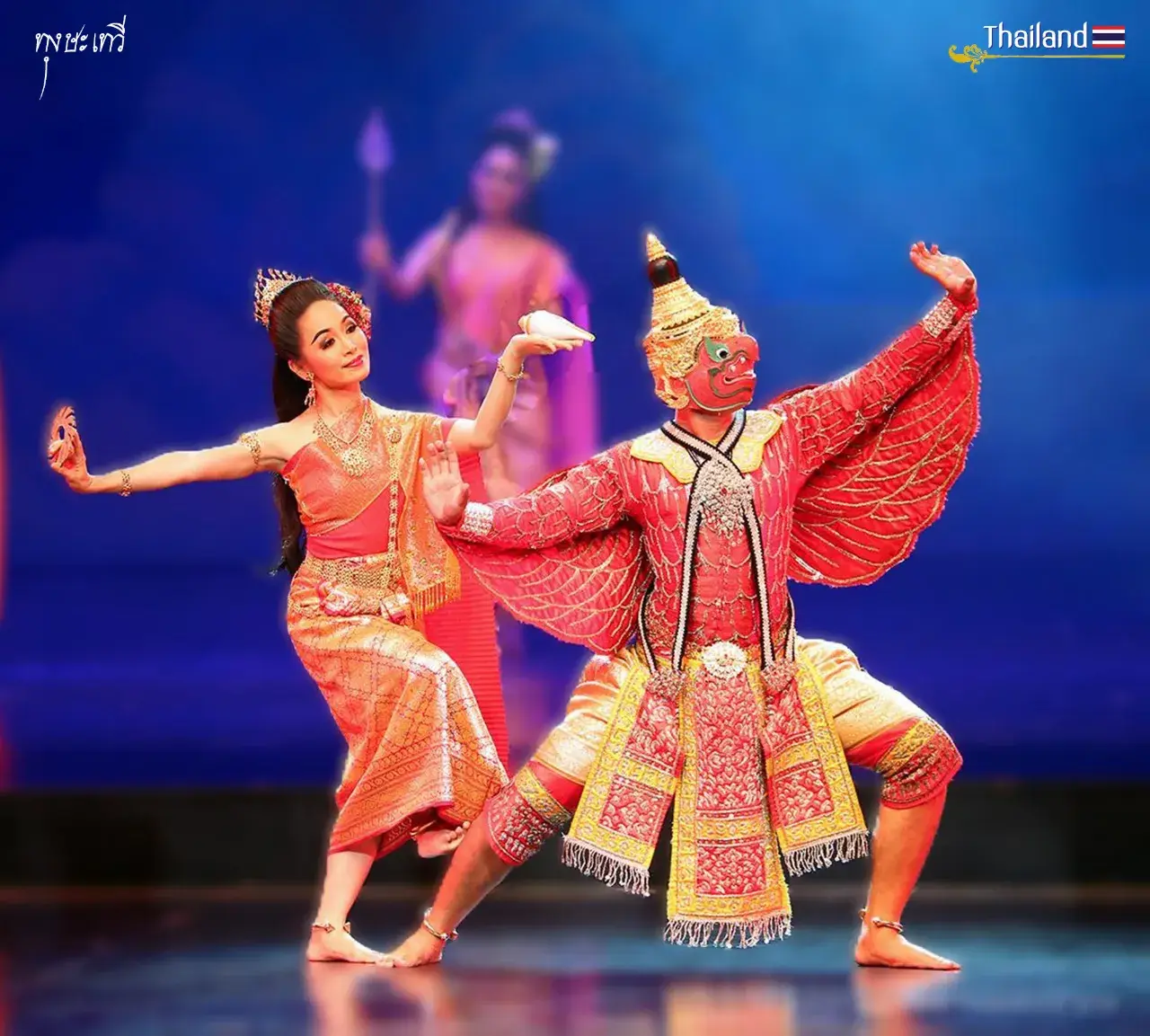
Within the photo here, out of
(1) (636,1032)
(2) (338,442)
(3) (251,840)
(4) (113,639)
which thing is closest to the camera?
(1) (636,1032)

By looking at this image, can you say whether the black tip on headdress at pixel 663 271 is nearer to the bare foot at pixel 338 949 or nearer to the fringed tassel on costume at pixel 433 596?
the fringed tassel on costume at pixel 433 596

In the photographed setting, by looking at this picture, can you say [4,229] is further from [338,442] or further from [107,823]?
[338,442]

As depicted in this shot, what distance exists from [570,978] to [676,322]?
1.32 metres

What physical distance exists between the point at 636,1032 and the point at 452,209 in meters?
3.66

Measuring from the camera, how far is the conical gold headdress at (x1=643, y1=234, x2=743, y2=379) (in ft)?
13.5

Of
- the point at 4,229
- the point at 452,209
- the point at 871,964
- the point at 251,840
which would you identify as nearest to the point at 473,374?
the point at 452,209

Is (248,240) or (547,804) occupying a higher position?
(248,240)

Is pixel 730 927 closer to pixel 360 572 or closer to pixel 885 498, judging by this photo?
pixel 885 498

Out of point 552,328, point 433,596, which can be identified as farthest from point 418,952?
point 552,328

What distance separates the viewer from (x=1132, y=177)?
21.4 feet

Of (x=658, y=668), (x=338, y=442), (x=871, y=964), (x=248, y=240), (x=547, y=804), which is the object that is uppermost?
(x=248, y=240)

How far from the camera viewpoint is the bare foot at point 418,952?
4.21m

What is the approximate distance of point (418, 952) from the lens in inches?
166

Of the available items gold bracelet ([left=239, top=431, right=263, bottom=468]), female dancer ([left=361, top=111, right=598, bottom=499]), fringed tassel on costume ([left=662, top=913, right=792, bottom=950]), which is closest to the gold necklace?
gold bracelet ([left=239, top=431, right=263, bottom=468])
